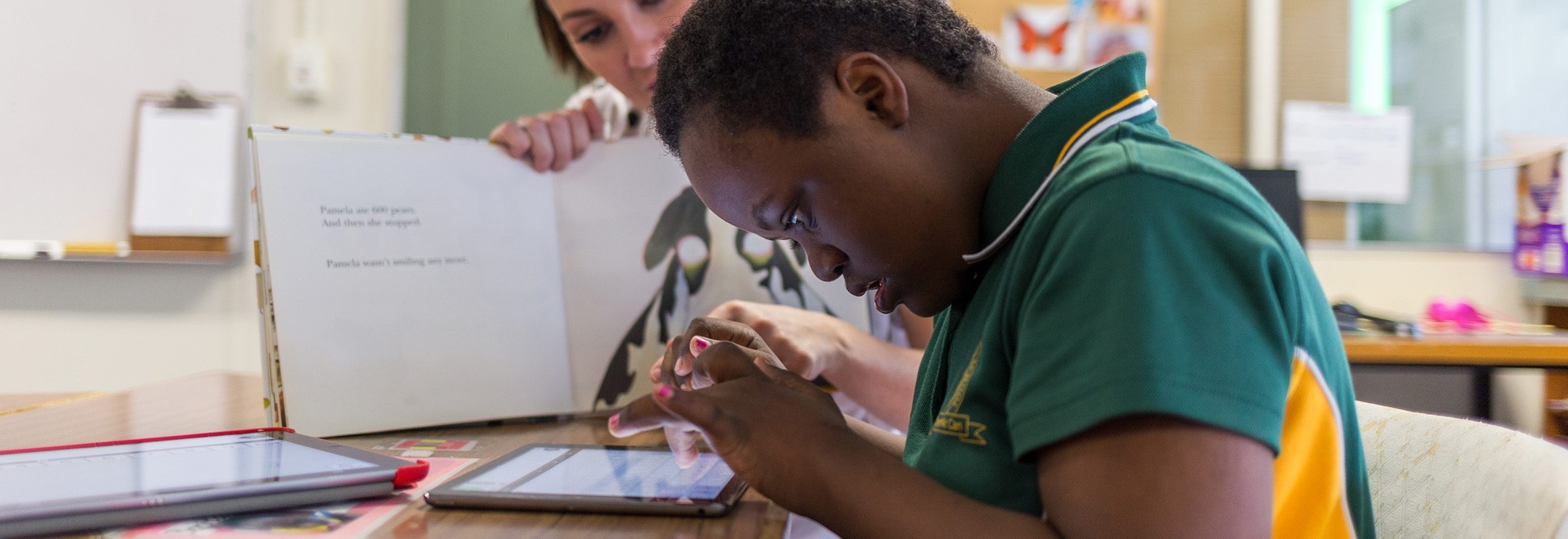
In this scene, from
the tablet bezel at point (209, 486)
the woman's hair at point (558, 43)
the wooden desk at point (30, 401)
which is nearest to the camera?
the tablet bezel at point (209, 486)

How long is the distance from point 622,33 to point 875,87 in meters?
0.72

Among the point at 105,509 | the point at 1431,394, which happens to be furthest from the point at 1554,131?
the point at 105,509

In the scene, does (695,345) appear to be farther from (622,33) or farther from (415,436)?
(622,33)

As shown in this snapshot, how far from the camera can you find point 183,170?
221cm

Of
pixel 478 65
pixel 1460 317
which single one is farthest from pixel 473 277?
pixel 1460 317

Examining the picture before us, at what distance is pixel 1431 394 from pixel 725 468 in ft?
8.82

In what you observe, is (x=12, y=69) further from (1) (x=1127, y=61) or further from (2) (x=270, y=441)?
(1) (x=1127, y=61)

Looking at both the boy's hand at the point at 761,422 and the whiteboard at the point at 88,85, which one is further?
the whiteboard at the point at 88,85

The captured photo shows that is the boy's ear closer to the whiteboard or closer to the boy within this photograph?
the boy

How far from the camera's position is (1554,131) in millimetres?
2426

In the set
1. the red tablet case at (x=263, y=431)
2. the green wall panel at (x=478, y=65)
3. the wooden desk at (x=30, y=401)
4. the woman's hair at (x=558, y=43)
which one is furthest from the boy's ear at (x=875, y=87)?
the green wall panel at (x=478, y=65)

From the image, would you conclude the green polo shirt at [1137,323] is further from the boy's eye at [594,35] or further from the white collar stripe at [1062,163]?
the boy's eye at [594,35]

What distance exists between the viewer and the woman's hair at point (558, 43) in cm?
139

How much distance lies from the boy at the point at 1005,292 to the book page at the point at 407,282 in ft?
1.01
